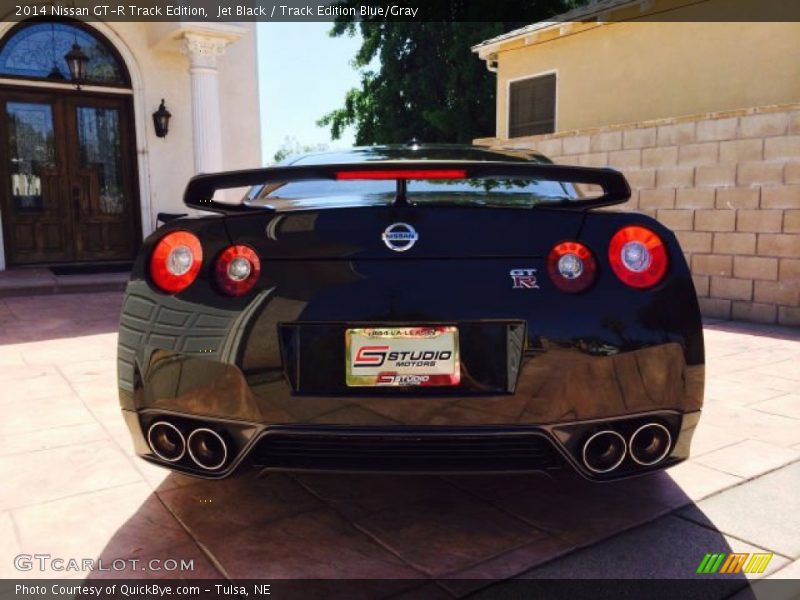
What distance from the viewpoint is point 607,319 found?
6.00 feet

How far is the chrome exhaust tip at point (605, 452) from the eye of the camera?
6.09ft

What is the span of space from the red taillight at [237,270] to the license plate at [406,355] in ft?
1.10

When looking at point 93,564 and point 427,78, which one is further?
point 427,78

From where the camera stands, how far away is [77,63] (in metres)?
10.2

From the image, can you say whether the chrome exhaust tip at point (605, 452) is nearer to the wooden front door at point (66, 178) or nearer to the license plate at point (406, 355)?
the license plate at point (406, 355)

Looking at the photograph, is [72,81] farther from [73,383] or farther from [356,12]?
[356,12]

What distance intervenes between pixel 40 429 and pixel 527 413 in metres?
2.60

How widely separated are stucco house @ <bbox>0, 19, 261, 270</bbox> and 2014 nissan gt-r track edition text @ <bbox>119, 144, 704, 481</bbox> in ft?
31.4

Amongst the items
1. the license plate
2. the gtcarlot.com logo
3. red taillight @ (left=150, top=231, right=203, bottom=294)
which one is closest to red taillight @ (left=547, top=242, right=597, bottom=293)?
the license plate

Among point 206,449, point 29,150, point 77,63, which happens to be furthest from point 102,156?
point 206,449

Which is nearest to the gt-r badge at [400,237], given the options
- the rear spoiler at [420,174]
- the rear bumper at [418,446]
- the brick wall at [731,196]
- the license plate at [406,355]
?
the rear spoiler at [420,174]

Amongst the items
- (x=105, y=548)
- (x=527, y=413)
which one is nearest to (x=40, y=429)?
(x=105, y=548)

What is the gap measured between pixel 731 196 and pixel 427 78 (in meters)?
17.4

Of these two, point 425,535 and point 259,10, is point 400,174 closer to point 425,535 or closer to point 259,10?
point 425,535
